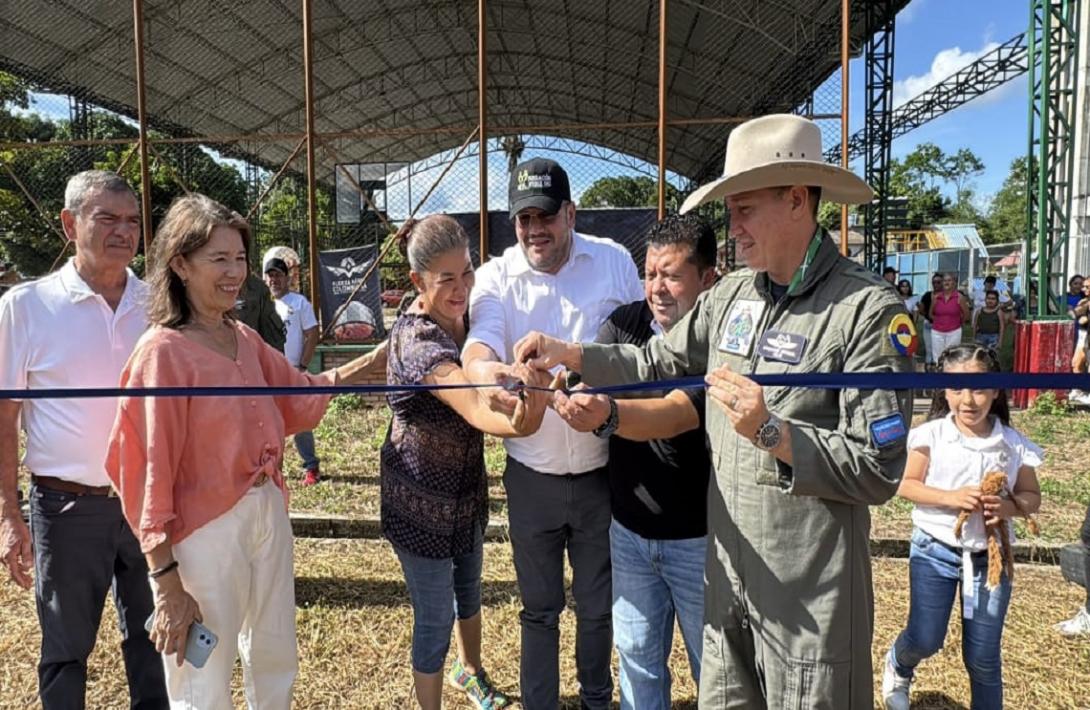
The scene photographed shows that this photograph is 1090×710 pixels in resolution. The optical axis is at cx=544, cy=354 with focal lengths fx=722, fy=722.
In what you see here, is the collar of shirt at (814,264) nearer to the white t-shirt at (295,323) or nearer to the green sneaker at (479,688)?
the green sneaker at (479,688)

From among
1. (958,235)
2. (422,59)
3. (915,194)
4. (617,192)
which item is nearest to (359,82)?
(422,59)

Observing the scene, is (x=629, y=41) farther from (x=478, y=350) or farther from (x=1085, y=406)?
(x=478, y=350)

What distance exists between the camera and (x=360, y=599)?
412cm

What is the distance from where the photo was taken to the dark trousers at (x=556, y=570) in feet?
8.36

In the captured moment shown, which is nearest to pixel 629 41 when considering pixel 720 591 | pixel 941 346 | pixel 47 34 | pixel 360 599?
pixel 941 346

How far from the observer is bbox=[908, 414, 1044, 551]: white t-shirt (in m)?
2.68

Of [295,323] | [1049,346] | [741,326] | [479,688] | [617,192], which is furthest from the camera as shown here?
[617,192]

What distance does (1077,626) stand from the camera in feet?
11.9

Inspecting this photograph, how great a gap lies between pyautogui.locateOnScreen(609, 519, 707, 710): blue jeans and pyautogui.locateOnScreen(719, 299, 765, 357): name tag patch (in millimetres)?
715

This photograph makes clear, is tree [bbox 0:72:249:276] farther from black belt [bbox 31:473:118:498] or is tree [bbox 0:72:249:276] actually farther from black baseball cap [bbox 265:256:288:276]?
black belt [bbox 31:473:118:498]

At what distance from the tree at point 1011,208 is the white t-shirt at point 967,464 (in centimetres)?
6118

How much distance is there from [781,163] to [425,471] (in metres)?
1.61

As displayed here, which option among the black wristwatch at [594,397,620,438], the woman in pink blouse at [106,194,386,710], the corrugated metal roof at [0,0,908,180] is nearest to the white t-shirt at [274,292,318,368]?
the woman in pink blouse at [106,194,386,710]

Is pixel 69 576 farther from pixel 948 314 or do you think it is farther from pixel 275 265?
pixel 948 314
